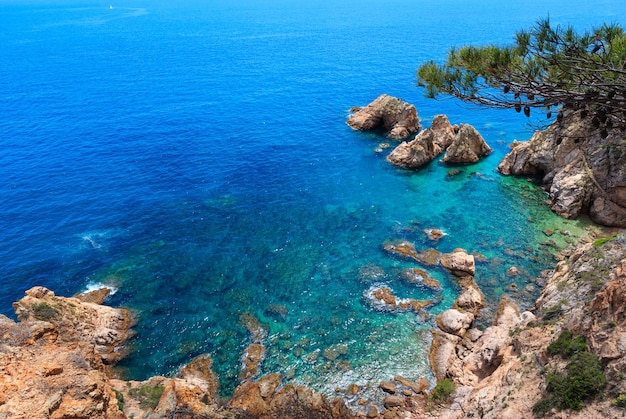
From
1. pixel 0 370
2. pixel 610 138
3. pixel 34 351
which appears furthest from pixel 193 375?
pixel 610 138

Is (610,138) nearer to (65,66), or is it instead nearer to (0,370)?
(0,370)

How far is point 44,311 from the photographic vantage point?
2934cm

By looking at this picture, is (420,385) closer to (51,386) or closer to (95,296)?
(51,386)

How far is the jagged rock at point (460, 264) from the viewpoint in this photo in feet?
120

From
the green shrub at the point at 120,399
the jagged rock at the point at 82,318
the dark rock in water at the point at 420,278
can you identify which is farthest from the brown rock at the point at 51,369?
the dark rock in water at the point at 420,278

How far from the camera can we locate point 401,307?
111ft

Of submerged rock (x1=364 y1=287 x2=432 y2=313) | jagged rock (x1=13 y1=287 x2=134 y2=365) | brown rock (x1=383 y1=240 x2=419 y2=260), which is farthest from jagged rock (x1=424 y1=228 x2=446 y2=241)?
jagged rock (x1=13 y1=287 x2=134 y2=365)

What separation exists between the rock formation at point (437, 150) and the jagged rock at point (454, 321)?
1142 inches

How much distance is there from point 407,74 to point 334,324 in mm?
78493

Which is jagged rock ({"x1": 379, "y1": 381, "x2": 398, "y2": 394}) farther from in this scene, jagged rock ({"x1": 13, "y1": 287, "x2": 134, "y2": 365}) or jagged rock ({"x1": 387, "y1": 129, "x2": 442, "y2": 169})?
jagged rock ({"x1": 387, "y1": 129, "x2": 442, "y2": 169})

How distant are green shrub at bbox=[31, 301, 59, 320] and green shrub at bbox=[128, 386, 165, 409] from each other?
9.14 m

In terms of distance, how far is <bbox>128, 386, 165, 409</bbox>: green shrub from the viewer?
2517 cm

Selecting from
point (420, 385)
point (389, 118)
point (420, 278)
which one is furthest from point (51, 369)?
point (389, 118)

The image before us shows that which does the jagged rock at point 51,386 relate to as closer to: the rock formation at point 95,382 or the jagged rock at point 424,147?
the rock formation at point 95,382
